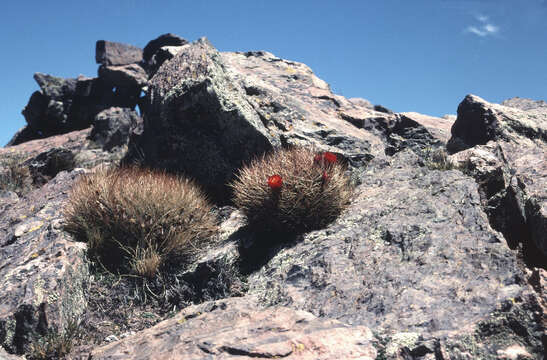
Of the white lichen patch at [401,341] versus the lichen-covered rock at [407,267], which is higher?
the lichen-covered rock at [407,267]

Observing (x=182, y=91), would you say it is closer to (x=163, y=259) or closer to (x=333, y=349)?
(x=163, y=259)

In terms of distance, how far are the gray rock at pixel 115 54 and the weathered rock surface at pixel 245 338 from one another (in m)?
30.4

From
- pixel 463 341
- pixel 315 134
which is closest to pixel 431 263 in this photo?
pixel 463 341

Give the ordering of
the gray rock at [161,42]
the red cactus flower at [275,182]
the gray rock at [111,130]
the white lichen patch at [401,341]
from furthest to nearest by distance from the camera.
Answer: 1. the gray rock at [161,42]
2. the gray rock at [111,130]
3. the red cactus flower at [275,182]
4. the white lichen patch at [401,341]

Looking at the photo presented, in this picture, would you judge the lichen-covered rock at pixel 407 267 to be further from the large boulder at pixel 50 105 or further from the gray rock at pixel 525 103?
the large boulder at pixel 50 105

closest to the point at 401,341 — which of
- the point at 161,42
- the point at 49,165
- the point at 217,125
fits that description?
the point at 217,125

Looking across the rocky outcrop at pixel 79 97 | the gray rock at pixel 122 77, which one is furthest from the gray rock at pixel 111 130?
the gray rock at pixel 122 77

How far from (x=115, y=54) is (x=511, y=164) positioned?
1215 inches

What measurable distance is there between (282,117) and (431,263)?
191 inches

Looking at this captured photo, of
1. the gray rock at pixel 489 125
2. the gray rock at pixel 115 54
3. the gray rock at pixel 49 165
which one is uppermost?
the gray rock at pixel 115 54

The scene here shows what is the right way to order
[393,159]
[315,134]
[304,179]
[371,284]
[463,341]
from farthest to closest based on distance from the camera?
1. [315,134]
2. [393,159]
3. [304,179]
4. [371,284]
5. [463,341]

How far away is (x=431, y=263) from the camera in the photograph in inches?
173

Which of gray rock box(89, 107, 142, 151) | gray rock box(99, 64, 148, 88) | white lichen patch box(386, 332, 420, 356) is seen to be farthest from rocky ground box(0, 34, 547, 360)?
gray rock box(99, 64, 148, 88)

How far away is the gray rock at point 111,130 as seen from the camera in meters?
16.6
